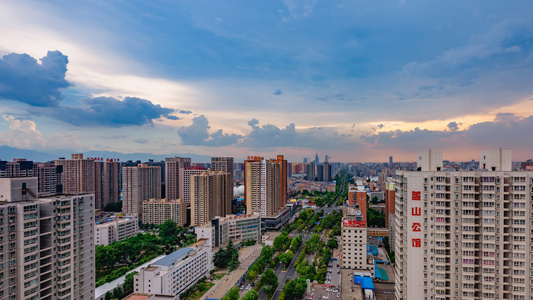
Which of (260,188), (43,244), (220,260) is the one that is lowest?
(220,260)

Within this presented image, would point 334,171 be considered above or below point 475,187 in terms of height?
below

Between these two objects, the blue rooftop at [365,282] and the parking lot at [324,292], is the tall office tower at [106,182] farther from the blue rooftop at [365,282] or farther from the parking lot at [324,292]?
the blue rooftop at [365,282]

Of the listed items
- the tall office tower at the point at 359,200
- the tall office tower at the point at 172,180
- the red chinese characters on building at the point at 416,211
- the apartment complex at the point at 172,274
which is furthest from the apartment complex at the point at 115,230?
the red chinese characters on building at the point at 416,211

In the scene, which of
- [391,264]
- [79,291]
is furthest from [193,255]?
[391,264]

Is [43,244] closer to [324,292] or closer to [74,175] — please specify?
[324,292]

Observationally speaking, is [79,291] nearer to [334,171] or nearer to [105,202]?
[105,202]

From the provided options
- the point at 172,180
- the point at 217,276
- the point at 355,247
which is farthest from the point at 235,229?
the point at 172,180

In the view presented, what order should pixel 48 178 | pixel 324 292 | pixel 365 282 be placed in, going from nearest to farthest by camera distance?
Answer: pixel 324 292, pixel 365 282, pixel 48 178

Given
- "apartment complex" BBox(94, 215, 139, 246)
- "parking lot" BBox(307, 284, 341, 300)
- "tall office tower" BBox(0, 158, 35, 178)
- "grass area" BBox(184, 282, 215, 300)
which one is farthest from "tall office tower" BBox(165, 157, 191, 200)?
"parking lot" BBox(307, 284, 341, 300)
